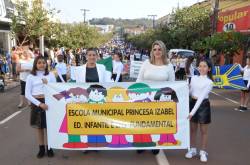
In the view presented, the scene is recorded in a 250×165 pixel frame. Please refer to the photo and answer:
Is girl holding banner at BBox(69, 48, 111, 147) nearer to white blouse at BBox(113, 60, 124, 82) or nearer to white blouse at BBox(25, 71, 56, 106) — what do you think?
white blouse at BBox(25, 71, 56, 106)

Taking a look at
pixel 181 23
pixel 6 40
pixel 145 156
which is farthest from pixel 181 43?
pixel 145 156

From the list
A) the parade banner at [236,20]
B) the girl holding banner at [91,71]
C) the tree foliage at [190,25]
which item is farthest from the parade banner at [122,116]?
the tree foliage at [190,25]

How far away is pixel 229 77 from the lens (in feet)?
45.5

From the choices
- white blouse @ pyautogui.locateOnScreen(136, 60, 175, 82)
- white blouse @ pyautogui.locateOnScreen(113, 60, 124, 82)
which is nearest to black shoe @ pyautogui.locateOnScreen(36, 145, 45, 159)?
white blouse @ pyautogui.locateOnScreen(136, 60, 175, 82)

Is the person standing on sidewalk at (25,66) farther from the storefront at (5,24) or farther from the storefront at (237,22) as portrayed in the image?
the storefront at (5,24)

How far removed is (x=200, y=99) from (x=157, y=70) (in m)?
0.82

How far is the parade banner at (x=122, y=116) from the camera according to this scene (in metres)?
6.42

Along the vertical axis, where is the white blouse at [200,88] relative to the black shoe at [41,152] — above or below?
above

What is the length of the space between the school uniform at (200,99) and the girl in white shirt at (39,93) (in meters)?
2.33

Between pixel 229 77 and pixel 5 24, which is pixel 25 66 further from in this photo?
pixel 5 24

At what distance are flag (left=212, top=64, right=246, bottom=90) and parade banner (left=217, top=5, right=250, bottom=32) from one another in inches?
406

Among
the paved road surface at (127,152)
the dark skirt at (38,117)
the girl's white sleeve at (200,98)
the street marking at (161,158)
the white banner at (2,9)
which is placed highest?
the white banner at (2,9)

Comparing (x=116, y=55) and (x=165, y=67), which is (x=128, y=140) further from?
(x=116, y=55)

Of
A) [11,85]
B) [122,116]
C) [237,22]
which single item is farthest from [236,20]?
[122,116]
